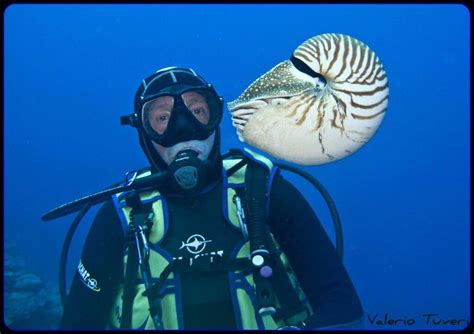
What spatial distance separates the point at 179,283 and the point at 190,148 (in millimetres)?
741

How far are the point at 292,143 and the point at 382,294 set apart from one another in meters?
14.6

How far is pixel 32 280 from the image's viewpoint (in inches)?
368

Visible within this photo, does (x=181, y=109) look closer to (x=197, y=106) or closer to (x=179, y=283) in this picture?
(x=197, y=106)

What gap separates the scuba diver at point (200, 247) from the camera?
2193mm

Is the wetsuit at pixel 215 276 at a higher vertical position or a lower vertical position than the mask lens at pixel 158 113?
lower

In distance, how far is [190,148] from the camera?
2459 mm

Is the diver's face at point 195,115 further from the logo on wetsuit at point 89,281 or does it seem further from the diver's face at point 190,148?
the logo on wetsuit at point 89,281

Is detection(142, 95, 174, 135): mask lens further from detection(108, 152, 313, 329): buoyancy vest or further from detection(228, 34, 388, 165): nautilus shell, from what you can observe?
detection(228, 34, 388, 165): nautilus shell

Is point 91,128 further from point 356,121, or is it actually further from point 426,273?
point 356,121

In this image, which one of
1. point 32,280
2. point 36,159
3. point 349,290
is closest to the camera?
point 349,290

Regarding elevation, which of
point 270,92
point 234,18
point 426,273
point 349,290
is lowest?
point 426,273

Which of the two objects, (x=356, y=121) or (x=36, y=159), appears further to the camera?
(x=36, y=159)

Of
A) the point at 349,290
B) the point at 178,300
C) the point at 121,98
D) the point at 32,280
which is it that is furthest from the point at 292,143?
the point at 121,98

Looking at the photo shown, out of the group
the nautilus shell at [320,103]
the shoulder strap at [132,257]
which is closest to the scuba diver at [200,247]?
the shoulder strap at [132,257]
